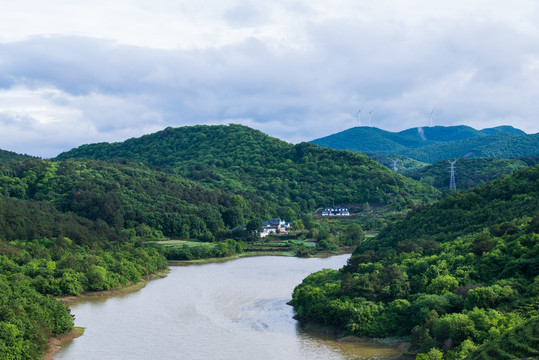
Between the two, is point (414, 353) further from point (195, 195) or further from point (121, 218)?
point (195, 195)

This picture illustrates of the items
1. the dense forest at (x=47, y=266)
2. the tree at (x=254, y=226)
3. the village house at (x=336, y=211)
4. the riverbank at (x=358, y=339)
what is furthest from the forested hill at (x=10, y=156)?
the riverbank at (x=358, y=339)

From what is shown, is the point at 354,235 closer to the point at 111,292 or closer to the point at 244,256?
the point at 244,256

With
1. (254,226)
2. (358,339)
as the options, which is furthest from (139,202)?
(358,339)

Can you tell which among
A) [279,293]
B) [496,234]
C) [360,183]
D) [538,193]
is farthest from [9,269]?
[360,183]

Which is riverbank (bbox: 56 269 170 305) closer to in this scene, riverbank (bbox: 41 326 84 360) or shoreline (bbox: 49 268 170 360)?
shoreline (bbox: 49 268 170 360)

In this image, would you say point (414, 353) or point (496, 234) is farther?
point (496, 234)
